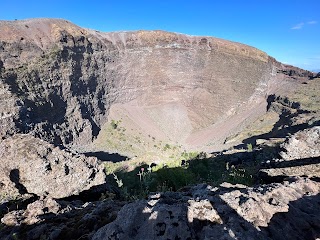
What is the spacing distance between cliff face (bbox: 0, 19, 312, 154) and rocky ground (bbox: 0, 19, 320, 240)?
26 centimetres

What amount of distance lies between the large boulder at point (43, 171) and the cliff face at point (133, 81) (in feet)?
92.1

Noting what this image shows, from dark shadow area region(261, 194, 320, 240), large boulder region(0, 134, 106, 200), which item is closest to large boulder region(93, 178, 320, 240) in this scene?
dark shadow area region(261, 194, 320, 240)

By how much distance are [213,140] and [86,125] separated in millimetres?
28390

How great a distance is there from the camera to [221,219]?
7758mm

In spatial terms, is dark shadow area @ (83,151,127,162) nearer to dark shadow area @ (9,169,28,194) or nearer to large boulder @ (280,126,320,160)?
dark shadow area @ (9,169,28,194)

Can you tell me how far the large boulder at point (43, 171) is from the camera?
2094 cm

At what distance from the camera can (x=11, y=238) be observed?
9211 millimetres

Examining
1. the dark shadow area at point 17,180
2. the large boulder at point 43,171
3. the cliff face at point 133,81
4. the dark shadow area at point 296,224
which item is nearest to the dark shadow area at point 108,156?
the cliff face at point 133,81

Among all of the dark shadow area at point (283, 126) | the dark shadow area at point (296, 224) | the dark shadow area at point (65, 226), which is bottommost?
the dark shadow area at point (283, 126)

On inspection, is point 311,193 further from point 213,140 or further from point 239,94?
point 239,94

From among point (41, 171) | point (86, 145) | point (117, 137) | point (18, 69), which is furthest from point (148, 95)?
point (41, 171)

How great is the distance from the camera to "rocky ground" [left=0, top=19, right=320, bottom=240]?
833cm

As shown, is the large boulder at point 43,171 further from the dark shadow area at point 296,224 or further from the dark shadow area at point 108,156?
the dark shadow area at point 108,156

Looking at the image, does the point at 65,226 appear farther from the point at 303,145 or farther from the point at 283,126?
the point at 283,126
